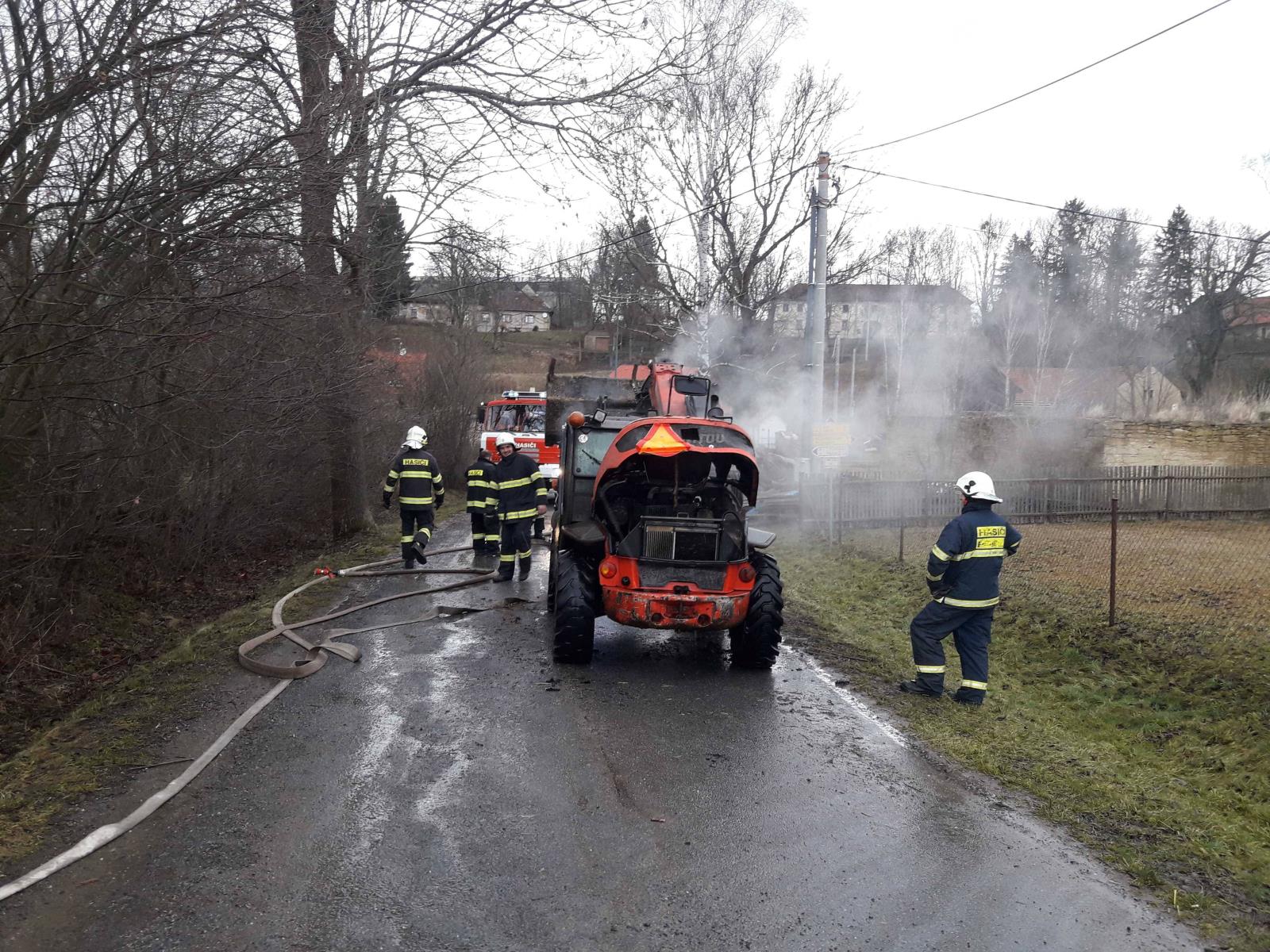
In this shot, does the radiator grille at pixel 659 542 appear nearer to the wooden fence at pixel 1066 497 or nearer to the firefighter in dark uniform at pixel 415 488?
the firefighter in dark uniform at pixel 415 488

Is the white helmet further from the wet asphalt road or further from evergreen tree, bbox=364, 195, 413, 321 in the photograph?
evergreen tree, bbox=364, 195, 413, 321

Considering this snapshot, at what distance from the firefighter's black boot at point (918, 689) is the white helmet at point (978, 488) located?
61.8 inches

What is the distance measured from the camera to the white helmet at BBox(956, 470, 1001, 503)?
7.57 m

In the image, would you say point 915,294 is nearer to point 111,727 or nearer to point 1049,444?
point 1049,444

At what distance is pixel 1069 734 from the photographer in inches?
286

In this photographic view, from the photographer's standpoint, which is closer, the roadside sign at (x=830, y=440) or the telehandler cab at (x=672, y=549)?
the telehandler cab at (x=672, y=549)

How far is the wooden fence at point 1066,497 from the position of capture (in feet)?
59.0

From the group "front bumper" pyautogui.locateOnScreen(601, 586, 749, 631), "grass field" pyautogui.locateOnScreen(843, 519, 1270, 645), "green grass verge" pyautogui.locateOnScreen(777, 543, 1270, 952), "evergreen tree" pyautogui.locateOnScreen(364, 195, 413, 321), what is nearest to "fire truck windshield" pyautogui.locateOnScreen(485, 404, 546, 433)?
"evergreen tree" pyautogui.locateOnScreen(364, 195, 413, 321)

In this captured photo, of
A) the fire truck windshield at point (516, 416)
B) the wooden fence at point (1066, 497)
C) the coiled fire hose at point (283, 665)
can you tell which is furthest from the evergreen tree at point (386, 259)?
the wooden fence at point (1066, 497)

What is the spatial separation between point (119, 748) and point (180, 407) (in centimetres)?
435

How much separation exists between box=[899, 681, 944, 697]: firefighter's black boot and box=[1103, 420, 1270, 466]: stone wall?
24.2 meters

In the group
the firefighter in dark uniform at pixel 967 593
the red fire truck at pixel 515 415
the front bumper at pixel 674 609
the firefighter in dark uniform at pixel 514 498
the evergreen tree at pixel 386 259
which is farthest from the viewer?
the red fire truck at pixel 515 415

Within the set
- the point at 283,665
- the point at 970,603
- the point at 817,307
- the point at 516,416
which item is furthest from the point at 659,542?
the point at 516,416

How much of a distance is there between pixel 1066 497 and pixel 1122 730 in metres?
13.9
